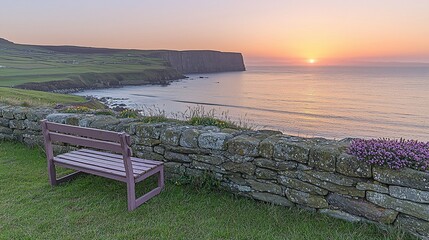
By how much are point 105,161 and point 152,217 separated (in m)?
1.12

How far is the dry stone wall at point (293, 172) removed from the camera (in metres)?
Result: 2.79

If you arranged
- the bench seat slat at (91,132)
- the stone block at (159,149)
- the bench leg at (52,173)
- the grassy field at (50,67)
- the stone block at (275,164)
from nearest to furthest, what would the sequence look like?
1. the bench seat slat at (91,132)
2. the stone block at (275,164)
3. the bench leg at (52,173)
4. the stone block at (159,149)
5. the grassy field at (50,67)

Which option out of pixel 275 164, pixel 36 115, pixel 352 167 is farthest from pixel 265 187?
pixel 36 115

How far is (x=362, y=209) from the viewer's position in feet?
9.91

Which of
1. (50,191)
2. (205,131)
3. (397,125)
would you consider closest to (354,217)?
(205,131)

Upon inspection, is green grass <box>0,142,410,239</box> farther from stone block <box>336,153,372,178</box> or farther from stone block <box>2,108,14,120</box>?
stone block <box>2,108,14,120</box>

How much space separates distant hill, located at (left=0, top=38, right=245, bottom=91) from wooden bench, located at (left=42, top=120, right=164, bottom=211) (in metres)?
51.2

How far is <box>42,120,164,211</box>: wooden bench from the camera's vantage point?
3.27m

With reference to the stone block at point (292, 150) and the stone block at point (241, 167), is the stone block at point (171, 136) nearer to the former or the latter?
the stone block at point (241, 167)

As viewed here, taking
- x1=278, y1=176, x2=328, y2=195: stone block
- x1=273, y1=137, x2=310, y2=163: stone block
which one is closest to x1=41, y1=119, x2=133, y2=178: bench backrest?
x1=273, y1=137, x2=310, y2=163: stone block

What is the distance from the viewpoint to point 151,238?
2934 millimetres

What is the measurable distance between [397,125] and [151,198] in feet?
90.2

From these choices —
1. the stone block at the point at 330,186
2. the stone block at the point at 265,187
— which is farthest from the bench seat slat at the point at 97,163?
the stone block at the point at 330,186

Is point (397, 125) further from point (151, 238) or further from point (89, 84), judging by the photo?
point (89, 84)
